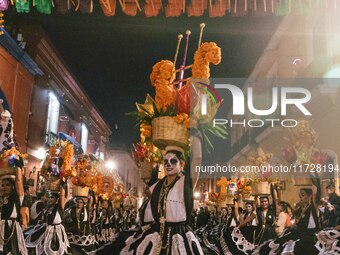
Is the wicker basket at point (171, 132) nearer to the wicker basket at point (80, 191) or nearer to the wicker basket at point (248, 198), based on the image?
the wicker basket at point (80, 191)

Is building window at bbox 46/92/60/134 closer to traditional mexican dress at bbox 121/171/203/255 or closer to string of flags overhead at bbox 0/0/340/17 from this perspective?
string of flags overhead at bbox 0/0/340/17

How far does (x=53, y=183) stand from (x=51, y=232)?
3.71ft

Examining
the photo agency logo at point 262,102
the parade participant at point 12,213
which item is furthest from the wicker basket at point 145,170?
the parade participant at point 12,213

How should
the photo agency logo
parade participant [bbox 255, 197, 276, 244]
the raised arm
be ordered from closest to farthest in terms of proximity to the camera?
1. the photo agency logo
2. parade participant [bbox 255, 197, 276, 244]
3. the raised arm

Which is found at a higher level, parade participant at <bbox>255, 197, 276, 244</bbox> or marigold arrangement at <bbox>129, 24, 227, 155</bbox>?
marigold arrangement at <bbox>129, 24, 227, 155</bbox>

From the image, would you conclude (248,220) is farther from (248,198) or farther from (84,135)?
(84,135)

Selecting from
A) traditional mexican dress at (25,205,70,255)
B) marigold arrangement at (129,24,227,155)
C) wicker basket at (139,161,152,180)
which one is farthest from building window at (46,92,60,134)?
marigold arrangement at (129,24,227,155)

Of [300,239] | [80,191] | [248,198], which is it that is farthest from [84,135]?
[300,239]

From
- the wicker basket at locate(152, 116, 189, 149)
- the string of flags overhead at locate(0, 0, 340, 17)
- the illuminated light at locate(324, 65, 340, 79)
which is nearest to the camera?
the wicker basket at locate(152, 116, 189, 149)

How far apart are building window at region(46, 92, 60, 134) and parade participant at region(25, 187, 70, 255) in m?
21.4

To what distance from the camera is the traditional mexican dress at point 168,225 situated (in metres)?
5.65

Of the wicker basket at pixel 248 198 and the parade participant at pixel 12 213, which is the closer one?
the parade participant at pixel 12 213

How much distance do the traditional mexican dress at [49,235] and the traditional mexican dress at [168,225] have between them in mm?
4838

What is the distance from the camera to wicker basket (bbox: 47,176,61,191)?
10.7m
